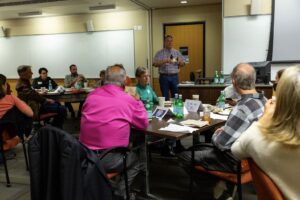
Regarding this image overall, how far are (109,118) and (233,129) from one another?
88cm

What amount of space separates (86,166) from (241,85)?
47.9 inches

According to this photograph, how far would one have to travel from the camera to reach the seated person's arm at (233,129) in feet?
6.27

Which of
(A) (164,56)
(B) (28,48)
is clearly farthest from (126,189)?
(B) (28,48)

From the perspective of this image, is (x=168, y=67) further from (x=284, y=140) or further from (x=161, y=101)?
(x=284, y=140)

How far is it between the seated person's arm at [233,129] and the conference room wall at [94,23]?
5322 mm

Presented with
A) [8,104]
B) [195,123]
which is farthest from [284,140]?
[8,104]

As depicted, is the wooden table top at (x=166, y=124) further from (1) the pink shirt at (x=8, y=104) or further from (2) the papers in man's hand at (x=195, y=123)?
(1) the pink shirt at (x=8, y=104)

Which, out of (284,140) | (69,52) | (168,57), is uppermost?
(69,52)

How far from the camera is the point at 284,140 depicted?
3.50 feet

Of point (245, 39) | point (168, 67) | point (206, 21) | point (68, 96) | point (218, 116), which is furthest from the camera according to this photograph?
point (206, 21)

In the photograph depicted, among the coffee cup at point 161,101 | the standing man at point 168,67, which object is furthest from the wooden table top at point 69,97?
the coffee cup at point 161,101

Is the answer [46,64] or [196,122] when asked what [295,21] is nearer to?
[196,122]

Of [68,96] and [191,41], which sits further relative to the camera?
[191,41]

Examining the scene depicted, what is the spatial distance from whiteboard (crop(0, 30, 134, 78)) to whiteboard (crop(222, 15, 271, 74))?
2746 mm
